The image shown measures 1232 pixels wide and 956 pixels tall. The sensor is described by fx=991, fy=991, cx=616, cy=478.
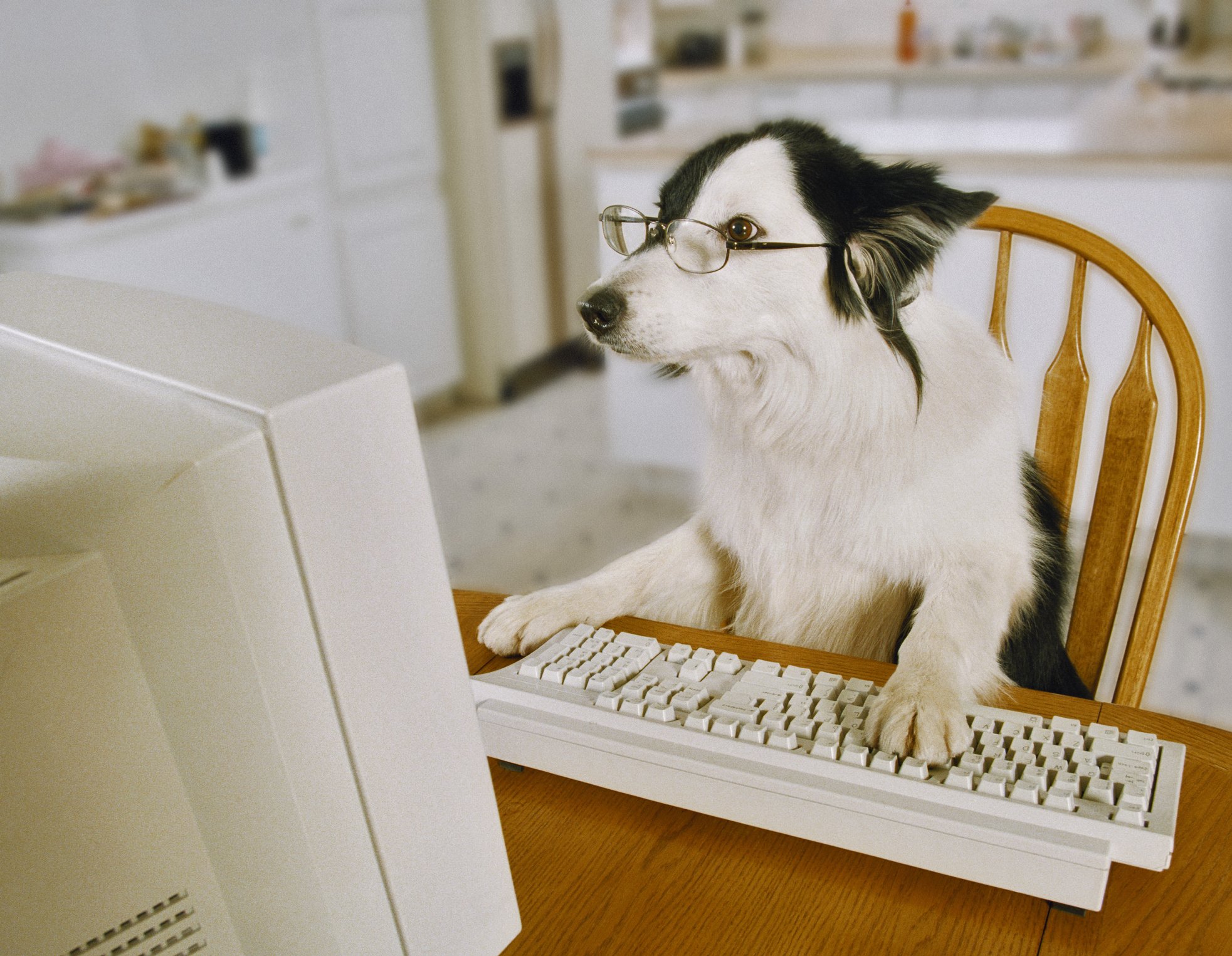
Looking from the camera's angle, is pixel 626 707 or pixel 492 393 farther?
pixel 492 393

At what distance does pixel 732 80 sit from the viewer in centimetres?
536

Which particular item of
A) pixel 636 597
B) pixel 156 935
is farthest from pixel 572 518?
pixel 156 935

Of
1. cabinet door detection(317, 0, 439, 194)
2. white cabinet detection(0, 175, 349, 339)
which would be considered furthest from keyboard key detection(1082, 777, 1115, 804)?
cabinet door detection(317, 0, 439, 194)

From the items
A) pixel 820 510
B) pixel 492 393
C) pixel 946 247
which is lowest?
pixel 492 393

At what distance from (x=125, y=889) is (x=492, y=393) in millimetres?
3880

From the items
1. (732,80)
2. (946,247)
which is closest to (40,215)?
(946,247)

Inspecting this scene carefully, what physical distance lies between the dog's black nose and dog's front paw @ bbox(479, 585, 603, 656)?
0.30 m

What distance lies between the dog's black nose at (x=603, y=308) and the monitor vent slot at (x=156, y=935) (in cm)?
50

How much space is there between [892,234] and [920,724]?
0.37 metres

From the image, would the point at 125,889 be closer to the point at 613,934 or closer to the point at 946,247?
the point at 613,934

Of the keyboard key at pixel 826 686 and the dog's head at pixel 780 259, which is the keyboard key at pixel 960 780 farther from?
the dog's head at pixel 780 259

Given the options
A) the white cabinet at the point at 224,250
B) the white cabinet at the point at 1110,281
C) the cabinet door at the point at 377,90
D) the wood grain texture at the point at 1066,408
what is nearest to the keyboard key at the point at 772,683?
the wood grain texture at the point at 1066,408

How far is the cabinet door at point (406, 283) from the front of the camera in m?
3.67

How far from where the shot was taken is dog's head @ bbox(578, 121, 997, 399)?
2.54 ft
